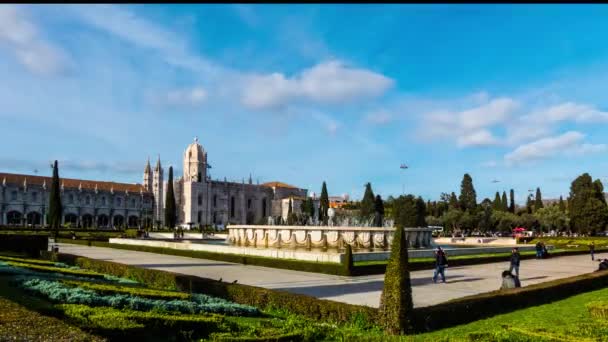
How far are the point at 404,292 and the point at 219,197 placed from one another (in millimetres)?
84002

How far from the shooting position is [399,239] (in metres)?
8.57

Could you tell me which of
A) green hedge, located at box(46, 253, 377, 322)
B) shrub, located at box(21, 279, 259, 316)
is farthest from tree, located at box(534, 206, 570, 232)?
shrub, located at box(21, 279, 259, 316)

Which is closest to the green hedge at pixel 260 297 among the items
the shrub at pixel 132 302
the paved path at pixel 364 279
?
the shrub at pixel 132 302

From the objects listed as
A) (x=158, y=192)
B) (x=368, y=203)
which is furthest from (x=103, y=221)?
(x=368, y=203)

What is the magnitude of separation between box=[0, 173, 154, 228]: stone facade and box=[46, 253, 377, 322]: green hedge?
216ft

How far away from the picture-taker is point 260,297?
1004 cm

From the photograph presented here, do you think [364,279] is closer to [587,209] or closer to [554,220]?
[587,209]

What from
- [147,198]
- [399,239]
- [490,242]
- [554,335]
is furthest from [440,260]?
[147,198]

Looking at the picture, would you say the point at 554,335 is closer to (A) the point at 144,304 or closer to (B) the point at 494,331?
(B) the point at 494,331

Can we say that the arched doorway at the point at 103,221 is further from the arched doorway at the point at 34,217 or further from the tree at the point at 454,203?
the tree at the point at 454,203

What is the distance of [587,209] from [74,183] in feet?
233

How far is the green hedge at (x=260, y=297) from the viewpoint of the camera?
28.5 feet

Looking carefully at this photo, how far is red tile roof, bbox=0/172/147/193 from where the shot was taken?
75.1 meters

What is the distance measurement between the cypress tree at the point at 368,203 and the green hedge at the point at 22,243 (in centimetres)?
4709
